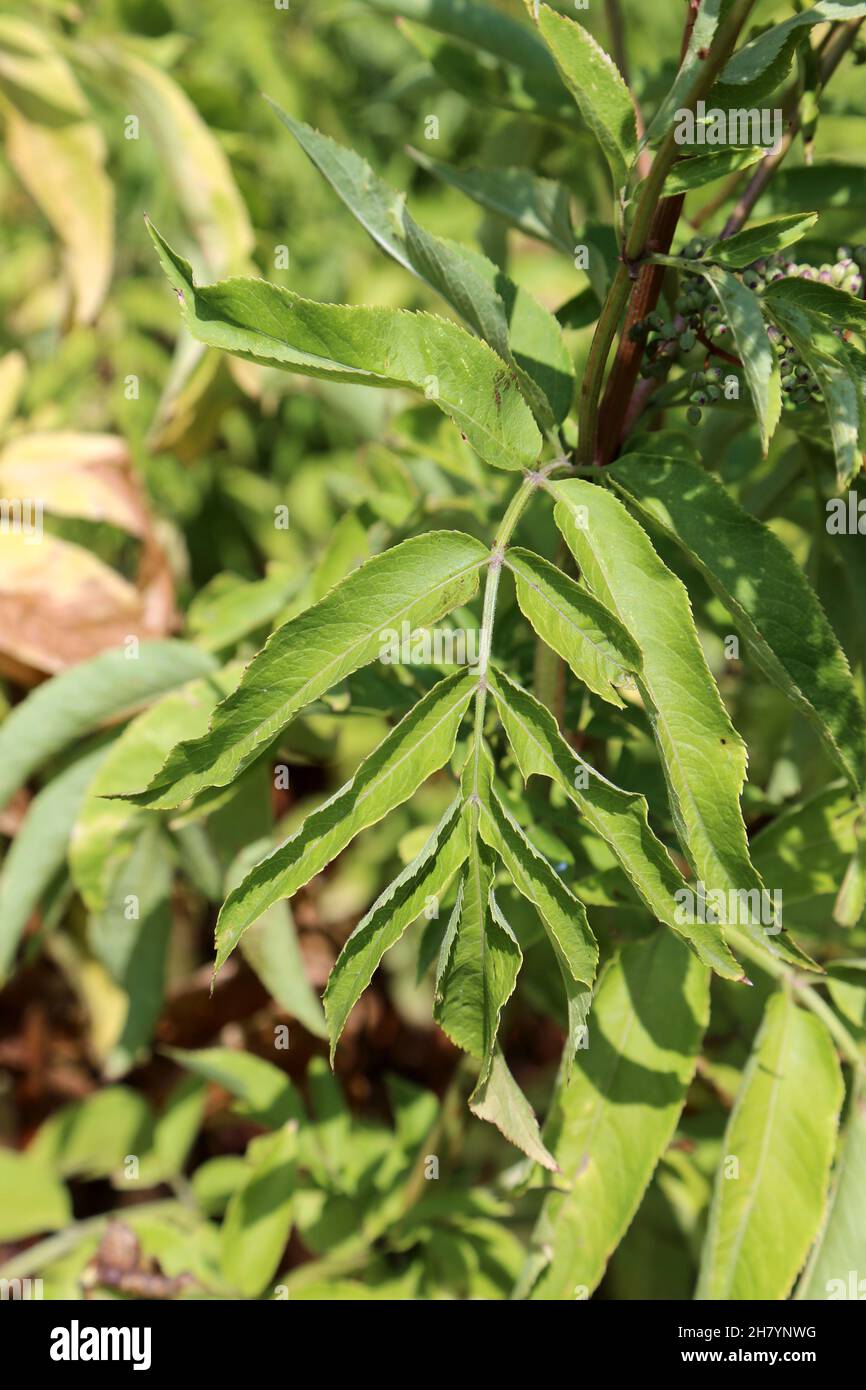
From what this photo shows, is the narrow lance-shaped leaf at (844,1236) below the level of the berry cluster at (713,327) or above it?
below

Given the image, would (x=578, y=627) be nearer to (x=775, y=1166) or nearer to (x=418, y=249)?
(x=418, y=249)

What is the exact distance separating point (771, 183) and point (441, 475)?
36 centimetres

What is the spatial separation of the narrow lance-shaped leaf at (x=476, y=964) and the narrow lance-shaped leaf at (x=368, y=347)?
18 cm

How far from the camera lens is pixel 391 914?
22.2 inches

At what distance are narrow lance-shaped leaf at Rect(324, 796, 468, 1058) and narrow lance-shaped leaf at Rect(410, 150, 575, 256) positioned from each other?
1.26 ft

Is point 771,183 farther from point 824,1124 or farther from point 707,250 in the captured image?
point 824,1124

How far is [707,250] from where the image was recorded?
1.85 ft

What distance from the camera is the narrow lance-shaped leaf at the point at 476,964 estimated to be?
56 centimetres

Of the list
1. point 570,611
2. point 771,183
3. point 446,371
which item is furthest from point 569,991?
point 771,183

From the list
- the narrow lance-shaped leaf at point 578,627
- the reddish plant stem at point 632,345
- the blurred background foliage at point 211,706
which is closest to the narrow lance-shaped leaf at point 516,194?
the blurred background foliage at point 211,706

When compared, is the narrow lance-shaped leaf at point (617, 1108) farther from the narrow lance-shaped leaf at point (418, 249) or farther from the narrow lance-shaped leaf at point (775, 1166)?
the narrow lance-shaped leaf at point (418, 249)

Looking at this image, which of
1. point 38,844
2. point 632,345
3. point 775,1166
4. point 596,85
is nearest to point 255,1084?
point 38,844

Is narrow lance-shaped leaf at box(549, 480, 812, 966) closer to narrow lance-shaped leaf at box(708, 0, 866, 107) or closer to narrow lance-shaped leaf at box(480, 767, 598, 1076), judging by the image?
narrow lance-shaped leaf at box(480, 767, 598, 1076)

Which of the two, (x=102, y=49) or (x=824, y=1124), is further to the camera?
(x=102, y=49)
